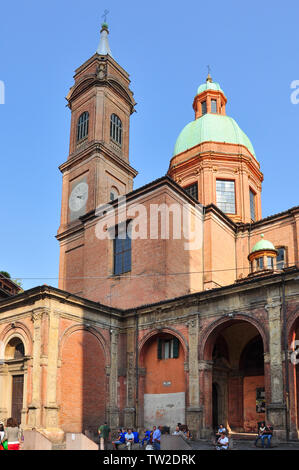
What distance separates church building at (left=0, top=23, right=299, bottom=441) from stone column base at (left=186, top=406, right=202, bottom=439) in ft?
0.21

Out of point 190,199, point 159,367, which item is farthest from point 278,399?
point 190,199

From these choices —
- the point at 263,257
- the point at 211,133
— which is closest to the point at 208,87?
the point at 211,133

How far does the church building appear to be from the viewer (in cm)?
2080

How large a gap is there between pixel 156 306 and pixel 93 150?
14798 mm

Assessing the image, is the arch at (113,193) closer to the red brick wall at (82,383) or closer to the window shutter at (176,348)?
the red brick wall at (82,383)

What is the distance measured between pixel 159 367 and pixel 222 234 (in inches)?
435

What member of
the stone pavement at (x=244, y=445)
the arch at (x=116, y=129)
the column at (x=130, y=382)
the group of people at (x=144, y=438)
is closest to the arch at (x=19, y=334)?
the group of people at (x=144, y=438)

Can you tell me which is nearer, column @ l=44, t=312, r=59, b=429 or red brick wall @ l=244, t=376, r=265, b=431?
column @ l=44, t=312, r=59, b=429

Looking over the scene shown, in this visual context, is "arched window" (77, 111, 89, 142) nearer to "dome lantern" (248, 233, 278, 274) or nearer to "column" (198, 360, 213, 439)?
"dome lantern" (248, 233, 278, 274)

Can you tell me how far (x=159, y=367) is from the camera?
24.0 m

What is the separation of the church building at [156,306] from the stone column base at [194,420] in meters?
0.07

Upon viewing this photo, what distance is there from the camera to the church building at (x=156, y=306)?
20.8 metres

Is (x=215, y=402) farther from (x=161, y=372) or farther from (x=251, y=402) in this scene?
(x=161, y=372)

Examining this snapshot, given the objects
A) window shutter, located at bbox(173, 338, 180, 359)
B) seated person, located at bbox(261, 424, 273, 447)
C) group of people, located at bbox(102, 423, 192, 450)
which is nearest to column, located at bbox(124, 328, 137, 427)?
window shutter, located at bbox(173, 338, 180, 359)
